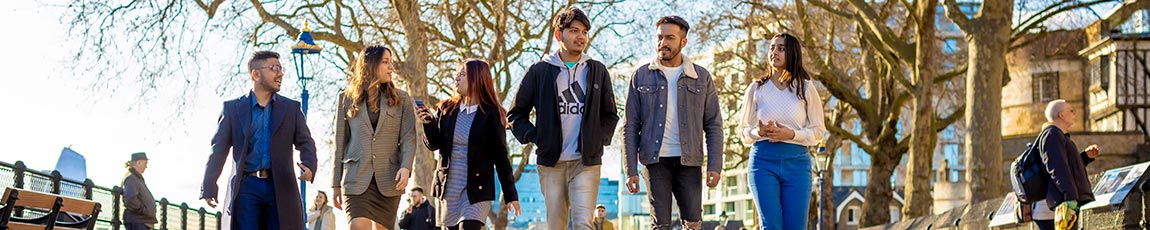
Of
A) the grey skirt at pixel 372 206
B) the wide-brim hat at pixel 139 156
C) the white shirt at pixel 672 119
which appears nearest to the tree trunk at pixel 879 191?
the wide-brim hat at pixel 139 156

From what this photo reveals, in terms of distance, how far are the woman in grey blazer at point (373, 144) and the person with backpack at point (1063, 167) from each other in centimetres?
473

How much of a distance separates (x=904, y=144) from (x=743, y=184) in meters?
103

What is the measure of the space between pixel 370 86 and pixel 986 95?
18512 millimetres

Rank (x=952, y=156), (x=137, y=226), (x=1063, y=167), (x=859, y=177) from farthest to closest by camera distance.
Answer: (x=859, y=177) < (x=952, y=156) < (x=137, y=226) < (x=1063, y=167)

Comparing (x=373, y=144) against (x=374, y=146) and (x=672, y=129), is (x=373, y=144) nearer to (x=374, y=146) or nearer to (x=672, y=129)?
(x=374, y=146)

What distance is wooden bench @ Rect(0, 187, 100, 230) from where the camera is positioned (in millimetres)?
12125

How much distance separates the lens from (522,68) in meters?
39.3

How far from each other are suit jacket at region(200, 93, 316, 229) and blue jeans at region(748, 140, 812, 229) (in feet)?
8.49

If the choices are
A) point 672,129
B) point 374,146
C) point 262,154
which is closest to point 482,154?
point 374,146

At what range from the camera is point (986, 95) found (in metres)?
27.4

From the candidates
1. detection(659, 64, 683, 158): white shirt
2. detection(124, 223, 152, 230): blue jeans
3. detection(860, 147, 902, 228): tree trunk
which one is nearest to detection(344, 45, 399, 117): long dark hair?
detection(659, 64, 683, 158): white shirt

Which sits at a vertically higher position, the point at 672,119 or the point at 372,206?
the point at 672,119

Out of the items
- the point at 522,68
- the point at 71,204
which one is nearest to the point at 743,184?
the point at 522,68

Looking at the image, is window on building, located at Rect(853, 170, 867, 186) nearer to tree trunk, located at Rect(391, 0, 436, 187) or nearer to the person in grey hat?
tree trunk, located at Rect(391, 0, 436, 187)
